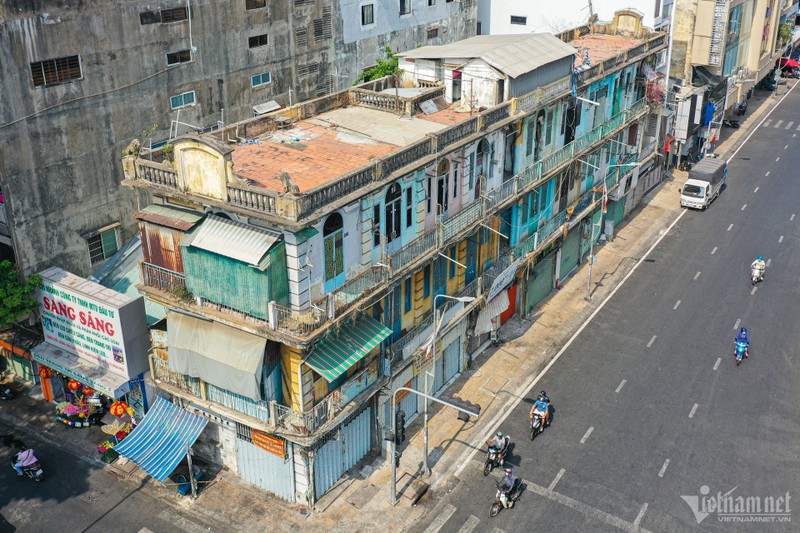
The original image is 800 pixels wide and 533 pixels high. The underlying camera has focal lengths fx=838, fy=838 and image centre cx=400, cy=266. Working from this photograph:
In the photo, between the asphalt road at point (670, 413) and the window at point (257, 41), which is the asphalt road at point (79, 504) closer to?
the asphalt road at point (670, 413)

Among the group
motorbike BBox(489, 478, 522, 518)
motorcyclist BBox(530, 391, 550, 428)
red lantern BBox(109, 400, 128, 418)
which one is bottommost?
motorbike BBox(489, 478, 522, 518)

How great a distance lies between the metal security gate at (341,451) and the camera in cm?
3712

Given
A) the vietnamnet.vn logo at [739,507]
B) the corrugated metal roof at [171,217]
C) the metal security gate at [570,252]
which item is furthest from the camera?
the metal security gate at [570,252]

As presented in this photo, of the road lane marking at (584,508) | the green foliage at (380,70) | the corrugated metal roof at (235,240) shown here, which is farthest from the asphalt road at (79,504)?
the green foliage at (380,70)

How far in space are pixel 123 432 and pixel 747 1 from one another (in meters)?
78.5

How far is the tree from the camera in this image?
40.3 meters

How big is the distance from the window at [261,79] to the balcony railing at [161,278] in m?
19.8

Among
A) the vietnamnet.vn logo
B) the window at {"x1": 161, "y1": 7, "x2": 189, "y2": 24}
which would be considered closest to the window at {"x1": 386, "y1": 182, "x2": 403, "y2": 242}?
the vietnamnet.vn logo

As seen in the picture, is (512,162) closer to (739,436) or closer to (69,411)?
(739,436)

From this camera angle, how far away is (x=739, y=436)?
42.6 meters

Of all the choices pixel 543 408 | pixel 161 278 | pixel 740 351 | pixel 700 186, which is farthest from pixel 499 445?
pixel 700 186

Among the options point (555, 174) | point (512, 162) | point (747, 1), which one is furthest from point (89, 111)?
point (747, 1)

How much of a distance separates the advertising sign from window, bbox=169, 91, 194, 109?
1162cm

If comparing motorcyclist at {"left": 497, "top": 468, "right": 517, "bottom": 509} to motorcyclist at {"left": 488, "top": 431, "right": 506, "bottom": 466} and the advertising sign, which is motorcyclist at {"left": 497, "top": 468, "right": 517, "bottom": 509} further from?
the advertising sign
